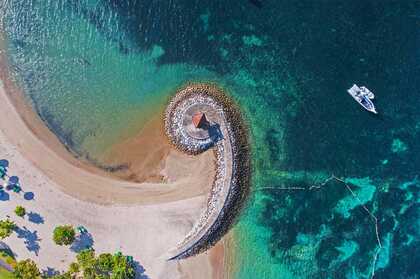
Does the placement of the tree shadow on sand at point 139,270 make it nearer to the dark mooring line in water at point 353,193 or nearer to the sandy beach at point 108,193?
the sandy beach at point 108,193

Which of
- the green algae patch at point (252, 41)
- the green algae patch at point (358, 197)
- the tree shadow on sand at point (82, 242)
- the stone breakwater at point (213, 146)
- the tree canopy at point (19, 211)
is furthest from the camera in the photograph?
the green algae patch at point (358, 197)

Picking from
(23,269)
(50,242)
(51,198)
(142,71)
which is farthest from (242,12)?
(23,269)

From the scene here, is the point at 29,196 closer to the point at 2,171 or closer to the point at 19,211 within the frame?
the point at 19,211

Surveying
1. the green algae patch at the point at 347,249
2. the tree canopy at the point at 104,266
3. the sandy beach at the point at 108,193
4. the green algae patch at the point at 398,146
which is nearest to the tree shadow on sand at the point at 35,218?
the sandy beach at the point at 108,193

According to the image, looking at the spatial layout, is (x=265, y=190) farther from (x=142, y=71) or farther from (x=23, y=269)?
(x=23, y=269)

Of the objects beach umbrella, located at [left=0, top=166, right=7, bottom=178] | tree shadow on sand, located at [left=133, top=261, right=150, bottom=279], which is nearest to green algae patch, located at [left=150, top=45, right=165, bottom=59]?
beach umbrella, located at [left=0, top=166, right=7, bottom=178]

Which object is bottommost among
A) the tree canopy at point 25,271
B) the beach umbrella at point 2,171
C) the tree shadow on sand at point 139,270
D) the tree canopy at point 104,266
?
the tree shadow on sand at point 139,270
